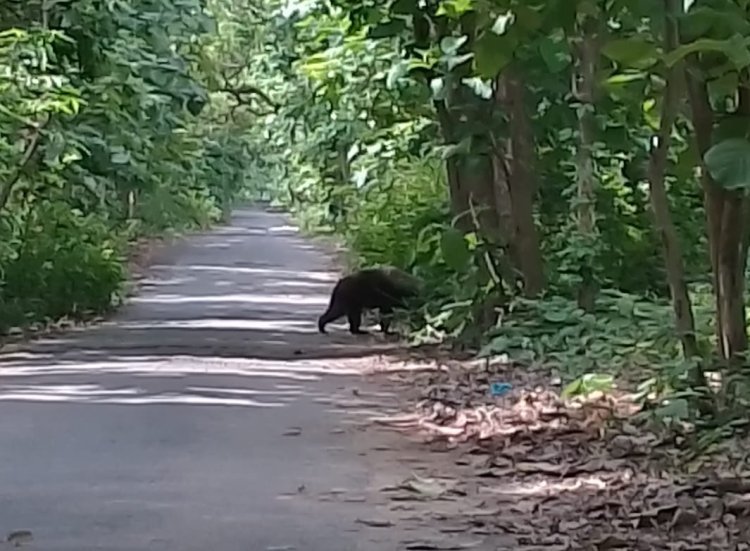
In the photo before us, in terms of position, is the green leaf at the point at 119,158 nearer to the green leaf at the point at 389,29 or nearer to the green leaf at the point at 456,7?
the green leaf at the point at 389,29

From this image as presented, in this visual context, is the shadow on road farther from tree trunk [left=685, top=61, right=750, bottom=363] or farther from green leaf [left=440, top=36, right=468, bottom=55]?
tree trunk [left=685, top=61, right=750, bottom=363]

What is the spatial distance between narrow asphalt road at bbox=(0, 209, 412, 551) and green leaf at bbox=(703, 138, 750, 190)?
2292 millimetres

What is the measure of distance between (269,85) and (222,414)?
77.8ft

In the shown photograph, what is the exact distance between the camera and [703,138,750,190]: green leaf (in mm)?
5668

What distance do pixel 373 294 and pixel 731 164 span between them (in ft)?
42.6

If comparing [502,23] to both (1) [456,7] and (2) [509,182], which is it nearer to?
(1) [456,7]

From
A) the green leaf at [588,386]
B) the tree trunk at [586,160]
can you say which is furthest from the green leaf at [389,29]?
the green leaf at [588,386]

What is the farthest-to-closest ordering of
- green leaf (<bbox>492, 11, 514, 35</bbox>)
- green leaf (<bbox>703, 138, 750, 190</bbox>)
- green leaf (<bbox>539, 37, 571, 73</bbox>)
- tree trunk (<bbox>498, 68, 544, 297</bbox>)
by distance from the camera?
tree trunk (<bbox>498, 68, 544, 297</bbox>) → green leaf (<bbox>539, 37, 571, 73</bbox>) → green leaf (<bbox>492, 11, 514, 35</bbox>) → green leaf (<bbox>703, 138, 750, 190</bbox>)

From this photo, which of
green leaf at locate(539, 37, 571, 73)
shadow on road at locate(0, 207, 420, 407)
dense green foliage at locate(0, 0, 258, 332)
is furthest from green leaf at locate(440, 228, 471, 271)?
dense green foliage at locate(0, 0, 258, 332)

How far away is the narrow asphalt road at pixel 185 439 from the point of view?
7574mm

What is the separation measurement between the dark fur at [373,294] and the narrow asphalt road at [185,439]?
16.4 inches

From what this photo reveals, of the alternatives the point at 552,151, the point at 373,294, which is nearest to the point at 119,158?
the point at 373,294

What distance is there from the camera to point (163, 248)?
42.4 meters

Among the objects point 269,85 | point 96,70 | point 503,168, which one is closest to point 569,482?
point 503,168
